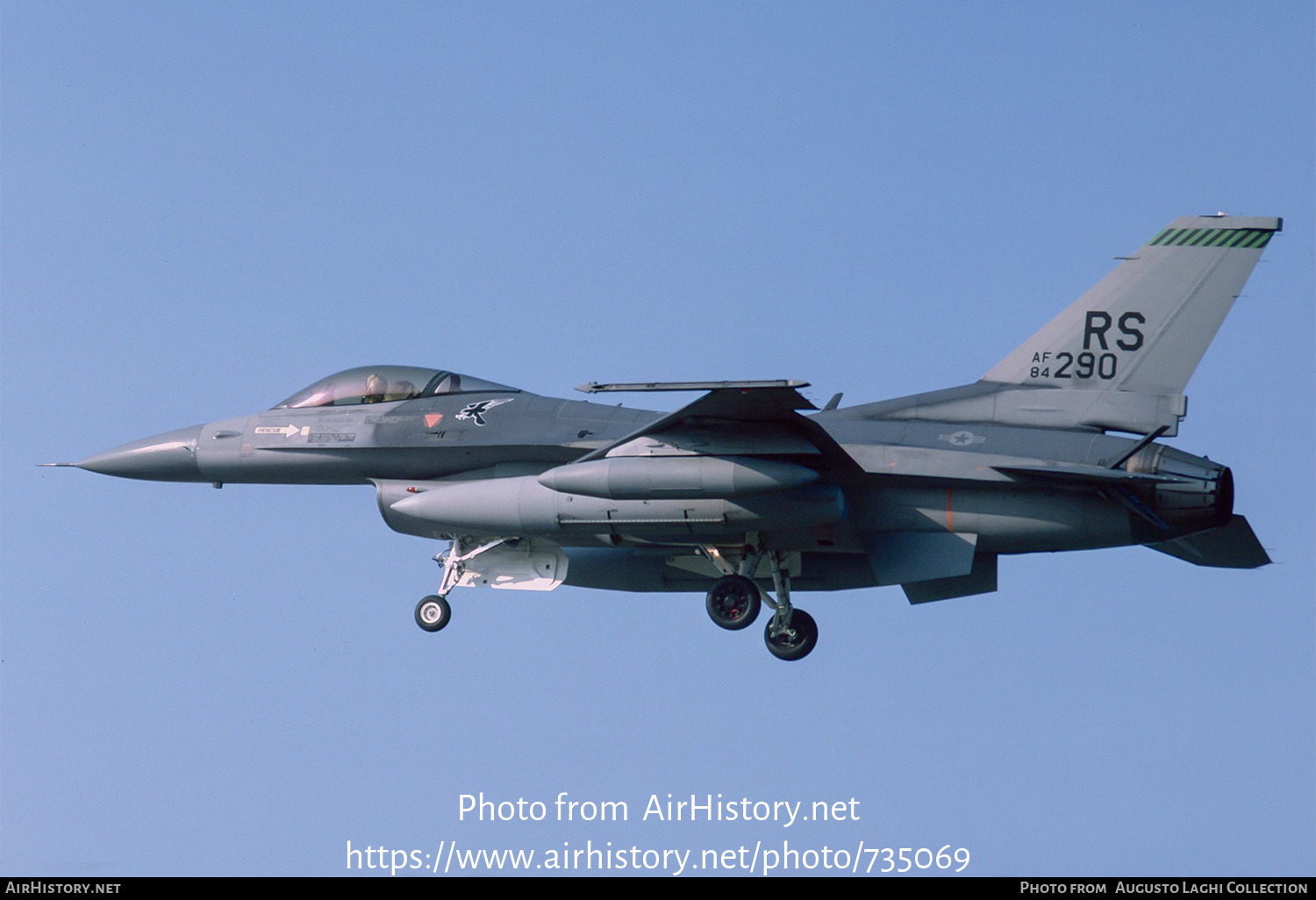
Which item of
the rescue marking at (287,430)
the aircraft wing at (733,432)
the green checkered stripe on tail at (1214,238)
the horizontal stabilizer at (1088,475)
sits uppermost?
the green checkered stripe on tail at (1214,238)

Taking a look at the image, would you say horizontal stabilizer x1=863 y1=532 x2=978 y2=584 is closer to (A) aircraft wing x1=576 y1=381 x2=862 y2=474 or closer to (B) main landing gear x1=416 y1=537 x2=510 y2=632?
(A) aircraft wing x1=576 y1=381 x2=862 y2=474

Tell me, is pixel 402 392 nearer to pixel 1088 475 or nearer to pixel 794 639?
pixel 794 639

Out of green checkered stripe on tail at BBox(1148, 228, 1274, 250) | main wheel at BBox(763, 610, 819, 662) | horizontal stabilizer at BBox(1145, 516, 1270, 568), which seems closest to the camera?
green checkered stripe on tail at BBox(1148, 228, 1274, 250)

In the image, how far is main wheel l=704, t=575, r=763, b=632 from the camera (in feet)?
55.2

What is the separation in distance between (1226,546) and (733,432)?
530 cm

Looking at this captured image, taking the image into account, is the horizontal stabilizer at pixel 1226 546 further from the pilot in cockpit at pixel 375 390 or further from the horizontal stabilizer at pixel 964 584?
the pilot in cockpit at pixel 375 390

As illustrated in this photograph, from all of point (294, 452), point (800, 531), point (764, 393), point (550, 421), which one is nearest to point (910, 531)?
point (800, 531)

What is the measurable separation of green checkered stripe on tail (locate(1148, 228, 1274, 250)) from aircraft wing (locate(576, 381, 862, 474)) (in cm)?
390

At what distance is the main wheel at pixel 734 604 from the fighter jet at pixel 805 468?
0.06ft

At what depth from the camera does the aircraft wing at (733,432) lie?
48.9 ft

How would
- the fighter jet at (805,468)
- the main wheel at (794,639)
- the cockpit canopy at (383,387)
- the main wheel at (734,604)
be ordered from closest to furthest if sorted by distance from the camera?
the fighter jet at (805,468) < the main wheel at (734,604) < the main wheel at (794,639) < the cockpit canopy at (383,387)

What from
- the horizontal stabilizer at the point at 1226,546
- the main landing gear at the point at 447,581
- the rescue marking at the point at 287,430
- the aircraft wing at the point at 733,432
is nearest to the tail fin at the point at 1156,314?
the horizontal stabilizer at the point at 1226,546

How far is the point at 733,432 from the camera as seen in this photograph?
15258mm

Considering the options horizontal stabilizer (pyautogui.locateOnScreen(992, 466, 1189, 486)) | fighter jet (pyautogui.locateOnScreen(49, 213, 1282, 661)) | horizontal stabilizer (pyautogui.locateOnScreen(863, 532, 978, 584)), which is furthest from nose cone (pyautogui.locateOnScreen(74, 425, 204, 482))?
horizontal stabilizer (pyautogui.locateOnScreen(992, 466, 1189, 486))
